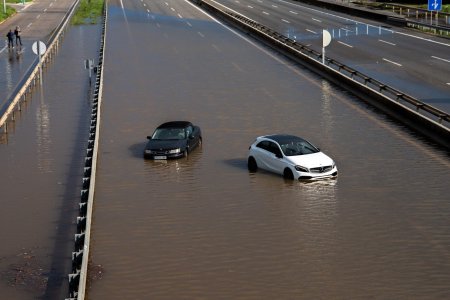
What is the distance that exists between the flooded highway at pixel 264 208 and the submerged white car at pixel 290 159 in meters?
0.32

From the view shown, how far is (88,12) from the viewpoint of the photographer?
94250mm

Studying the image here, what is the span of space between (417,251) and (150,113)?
19558 mm

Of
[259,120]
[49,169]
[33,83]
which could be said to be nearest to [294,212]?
[49,169]

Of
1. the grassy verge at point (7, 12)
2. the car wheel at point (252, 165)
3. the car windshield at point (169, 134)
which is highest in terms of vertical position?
the grassy verge at point (7, 12)

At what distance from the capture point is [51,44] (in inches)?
2399

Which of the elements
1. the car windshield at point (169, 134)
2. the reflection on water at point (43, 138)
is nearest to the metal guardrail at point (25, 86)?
the reflection on water at point (43, 138)

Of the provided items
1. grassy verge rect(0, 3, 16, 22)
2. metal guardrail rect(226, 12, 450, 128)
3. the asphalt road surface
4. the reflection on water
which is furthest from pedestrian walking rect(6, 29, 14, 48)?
the reflection on water

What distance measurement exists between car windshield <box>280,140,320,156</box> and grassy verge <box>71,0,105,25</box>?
59.5m

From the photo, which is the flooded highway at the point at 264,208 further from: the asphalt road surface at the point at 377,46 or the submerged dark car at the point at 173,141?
the asphalt road surface at the point at 377,46

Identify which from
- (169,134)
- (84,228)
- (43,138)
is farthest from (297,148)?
(43,138)

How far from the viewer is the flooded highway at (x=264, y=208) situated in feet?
56.6

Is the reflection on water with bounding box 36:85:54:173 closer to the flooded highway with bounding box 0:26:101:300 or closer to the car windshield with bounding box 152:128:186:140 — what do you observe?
the flooded highway with bounding box 0:26:101:300

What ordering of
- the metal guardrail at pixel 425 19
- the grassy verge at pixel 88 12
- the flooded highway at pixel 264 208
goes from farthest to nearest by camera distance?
the grassy verge at pixel 88 12 < the metal guardrail at pixel 425 19 < the flooded highway at pixel 264 208

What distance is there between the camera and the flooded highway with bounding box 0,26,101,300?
1817 cm
